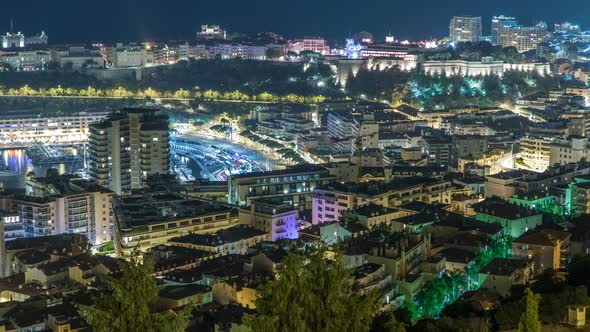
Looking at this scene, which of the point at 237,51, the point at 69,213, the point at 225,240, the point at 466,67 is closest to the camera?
the point at 225,240

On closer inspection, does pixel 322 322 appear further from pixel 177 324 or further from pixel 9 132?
pixel 9 132

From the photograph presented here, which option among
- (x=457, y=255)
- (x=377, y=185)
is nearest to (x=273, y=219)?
(x=377, y=185)

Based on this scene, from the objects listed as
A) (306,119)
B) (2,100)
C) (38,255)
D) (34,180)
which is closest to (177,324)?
(38,255)

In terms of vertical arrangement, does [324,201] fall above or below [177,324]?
below

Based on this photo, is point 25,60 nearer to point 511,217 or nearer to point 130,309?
point 511,217

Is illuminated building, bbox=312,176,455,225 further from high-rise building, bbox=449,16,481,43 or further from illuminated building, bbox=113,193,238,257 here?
high-rise building, bbox=449,16,481,43

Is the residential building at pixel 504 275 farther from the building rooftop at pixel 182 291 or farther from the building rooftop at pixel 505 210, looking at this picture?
the building rooftop at pixel 182 291

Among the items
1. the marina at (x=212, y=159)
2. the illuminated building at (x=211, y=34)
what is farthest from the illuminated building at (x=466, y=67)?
the illuminated building at (x=211, y=34)
